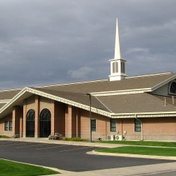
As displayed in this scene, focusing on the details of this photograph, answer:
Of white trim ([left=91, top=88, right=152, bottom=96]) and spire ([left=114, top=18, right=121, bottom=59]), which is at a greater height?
spire ([left=114, top=18, right=121, bottom=59])

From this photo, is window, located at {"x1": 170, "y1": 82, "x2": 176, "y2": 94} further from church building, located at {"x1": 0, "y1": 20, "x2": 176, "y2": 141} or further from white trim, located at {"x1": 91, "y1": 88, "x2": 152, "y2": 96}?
white trim, located at {"x1": 91, "y1": 88, "x2": 152, "y2": 96}

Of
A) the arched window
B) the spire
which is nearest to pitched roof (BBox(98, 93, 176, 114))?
the arched window

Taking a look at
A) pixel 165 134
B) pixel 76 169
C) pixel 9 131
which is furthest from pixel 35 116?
pixel 76 169

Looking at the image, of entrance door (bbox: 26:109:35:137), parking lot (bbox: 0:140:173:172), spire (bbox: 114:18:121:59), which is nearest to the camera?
parking lot (bbox: 0:140:173:172)

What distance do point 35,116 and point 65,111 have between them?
3693mm

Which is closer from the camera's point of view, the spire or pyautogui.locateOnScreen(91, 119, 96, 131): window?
pyautogui.locateOnScreen(91, 119, 96, 131): window

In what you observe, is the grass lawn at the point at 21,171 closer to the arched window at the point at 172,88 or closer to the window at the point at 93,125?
the window at the point at 93,125

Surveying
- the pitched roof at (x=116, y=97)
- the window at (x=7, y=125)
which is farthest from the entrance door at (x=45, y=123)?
the window at (x=7, y=125)

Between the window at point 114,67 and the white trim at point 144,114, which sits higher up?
the window at point 114,67

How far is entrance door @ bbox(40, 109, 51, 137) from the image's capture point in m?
43.2

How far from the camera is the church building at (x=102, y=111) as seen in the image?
36.4 metres

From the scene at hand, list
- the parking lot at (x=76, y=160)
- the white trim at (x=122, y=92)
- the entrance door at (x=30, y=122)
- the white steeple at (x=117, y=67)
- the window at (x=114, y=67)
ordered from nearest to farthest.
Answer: the parking lot at (x=76, y=160) → the white trim at (x=122, y=92) → the entrance door at (x=30, y=122) → the white steeple at (x=117, y=67) → the window at (x=114, y=67)

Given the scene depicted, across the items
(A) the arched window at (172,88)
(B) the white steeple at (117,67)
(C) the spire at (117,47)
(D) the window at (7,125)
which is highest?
(C) the spire at (117,47)

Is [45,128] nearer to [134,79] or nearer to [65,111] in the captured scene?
[65,111]
